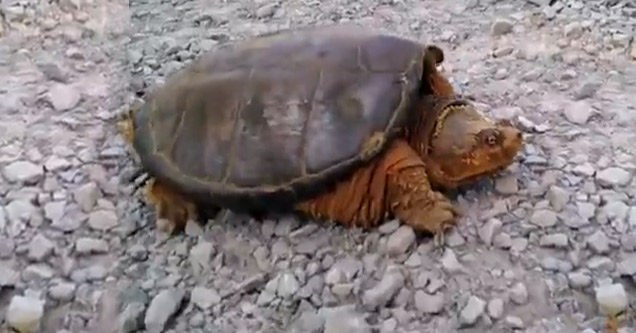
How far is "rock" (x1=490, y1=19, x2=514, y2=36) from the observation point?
8.29ft

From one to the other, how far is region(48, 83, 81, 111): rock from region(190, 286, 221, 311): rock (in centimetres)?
74

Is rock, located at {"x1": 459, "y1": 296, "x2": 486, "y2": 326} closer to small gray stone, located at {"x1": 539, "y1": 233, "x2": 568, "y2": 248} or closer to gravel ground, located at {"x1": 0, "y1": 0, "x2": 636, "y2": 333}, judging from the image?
gravel ground, located at {"x1": 0, "y1": 0, "x2": 636, "y2": 333}

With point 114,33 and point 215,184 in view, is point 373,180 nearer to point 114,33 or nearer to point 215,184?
point 215,184

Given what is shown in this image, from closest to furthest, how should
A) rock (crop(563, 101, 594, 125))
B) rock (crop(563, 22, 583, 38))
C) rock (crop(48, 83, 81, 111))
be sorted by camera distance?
rock (crop(563, 101, 594, 125)) → rock (crop(48, 83, 81, 111)) → rock (crop(563, 22, 583, 38))

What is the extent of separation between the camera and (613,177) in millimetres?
1856

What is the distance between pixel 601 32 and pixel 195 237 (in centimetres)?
124

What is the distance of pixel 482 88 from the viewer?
2.22 metres

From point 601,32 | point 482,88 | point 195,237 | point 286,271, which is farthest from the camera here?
point 601,32

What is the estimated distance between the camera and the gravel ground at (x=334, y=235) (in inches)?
62.3

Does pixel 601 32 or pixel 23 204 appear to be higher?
pixel 601 32

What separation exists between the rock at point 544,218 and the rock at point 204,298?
572 mm

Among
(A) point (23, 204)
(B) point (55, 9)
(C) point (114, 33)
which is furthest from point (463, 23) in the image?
(A) point (23, 204)

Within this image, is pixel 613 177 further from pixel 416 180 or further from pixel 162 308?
pixel 162 308

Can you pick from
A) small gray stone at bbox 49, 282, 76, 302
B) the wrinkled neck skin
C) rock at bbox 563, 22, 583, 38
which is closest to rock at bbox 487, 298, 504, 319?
the wrinkled neck skin
